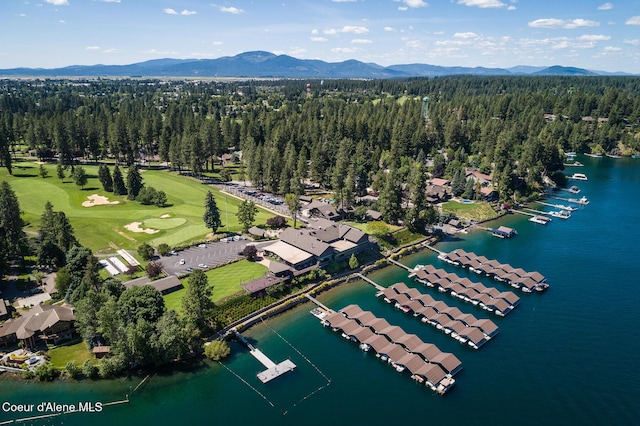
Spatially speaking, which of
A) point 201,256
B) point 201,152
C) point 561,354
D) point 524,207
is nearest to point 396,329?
point 561,354

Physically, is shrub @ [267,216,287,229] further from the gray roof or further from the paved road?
the gray roof

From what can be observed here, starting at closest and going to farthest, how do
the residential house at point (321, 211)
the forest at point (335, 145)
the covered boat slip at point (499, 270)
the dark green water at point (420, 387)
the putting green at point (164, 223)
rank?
the dark green water at point (420, 387), the covered boat slip at point (499, 270), the putting green at point (164, 223), the residential house at point (321, 211), the forest at point (335, 145)

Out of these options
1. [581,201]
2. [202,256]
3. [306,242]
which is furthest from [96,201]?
[581,201]

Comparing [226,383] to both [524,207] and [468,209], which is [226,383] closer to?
[468,209]

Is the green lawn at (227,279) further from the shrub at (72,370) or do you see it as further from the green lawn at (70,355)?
the shrub at (72,370)

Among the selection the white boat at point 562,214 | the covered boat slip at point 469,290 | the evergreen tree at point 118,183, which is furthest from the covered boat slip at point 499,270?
the evergreen tree at point 118,183

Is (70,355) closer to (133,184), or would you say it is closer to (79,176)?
(133,184)
